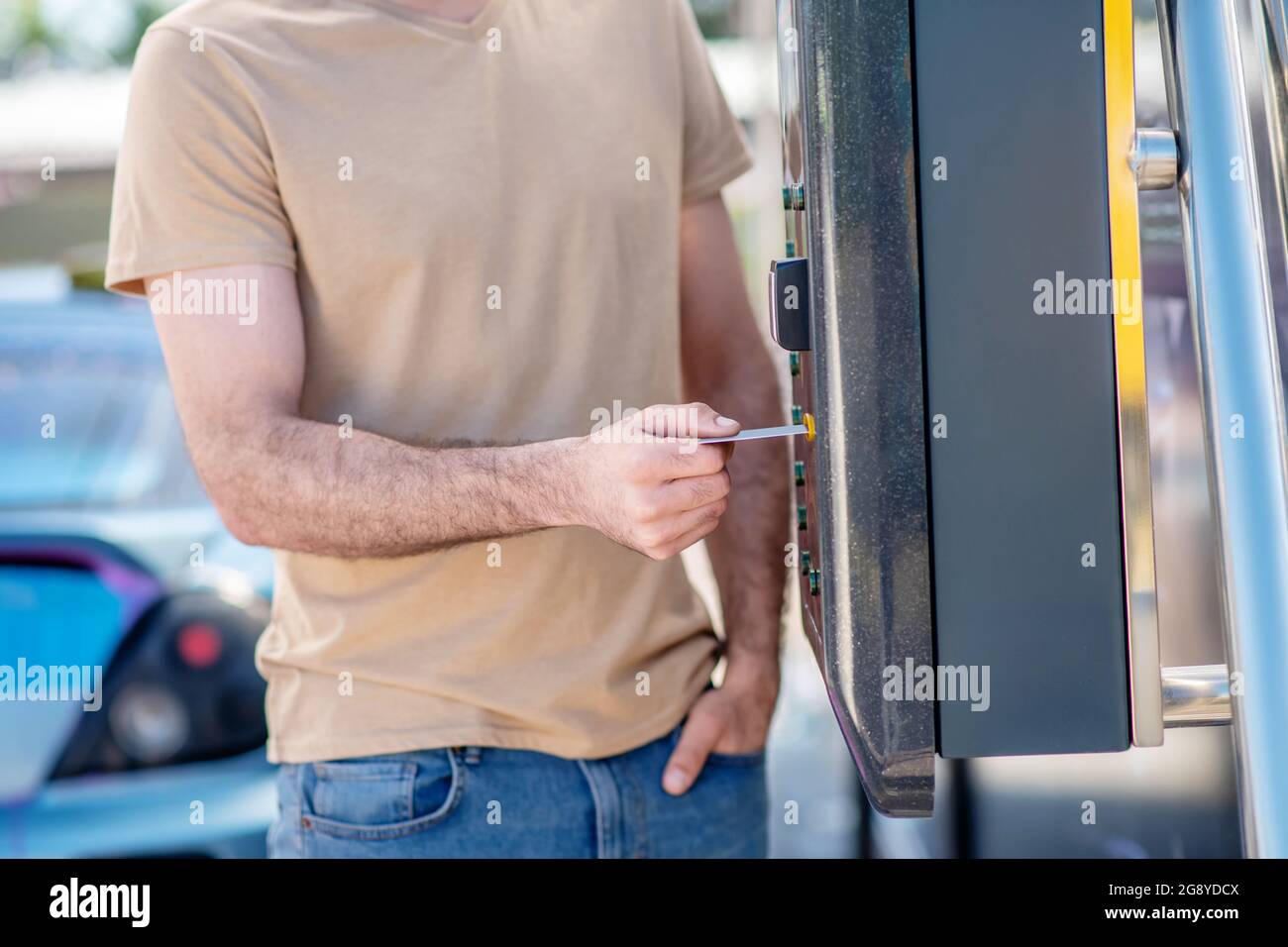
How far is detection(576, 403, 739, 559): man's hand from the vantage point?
3.79 ft

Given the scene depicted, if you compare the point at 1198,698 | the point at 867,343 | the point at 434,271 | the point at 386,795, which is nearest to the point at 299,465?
the point at 434,271

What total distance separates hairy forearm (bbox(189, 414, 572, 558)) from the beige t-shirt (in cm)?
11

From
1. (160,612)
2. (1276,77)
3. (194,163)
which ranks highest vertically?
(194,163)

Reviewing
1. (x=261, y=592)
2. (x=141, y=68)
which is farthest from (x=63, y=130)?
(x=141, y=68)

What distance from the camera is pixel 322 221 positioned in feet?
5.19

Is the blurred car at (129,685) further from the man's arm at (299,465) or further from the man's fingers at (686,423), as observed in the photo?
the man's fingers at (686,423)

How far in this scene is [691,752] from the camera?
1.73 meters

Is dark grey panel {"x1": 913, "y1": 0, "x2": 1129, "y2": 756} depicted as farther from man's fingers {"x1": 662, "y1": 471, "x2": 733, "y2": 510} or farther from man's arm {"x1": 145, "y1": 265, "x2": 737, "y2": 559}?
man's arm {"x1": 145, "y1": 265, "x2": 737, "y2": 559}

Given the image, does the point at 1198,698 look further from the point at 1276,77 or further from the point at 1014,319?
the point at 1276,77

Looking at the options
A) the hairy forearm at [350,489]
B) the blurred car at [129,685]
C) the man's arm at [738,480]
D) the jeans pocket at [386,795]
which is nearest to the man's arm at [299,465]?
the hairy forearm at [350,489]

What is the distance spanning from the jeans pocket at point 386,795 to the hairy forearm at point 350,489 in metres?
0.25

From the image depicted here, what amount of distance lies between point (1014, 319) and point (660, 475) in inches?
13.2

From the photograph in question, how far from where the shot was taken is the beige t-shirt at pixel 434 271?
156 centimetres

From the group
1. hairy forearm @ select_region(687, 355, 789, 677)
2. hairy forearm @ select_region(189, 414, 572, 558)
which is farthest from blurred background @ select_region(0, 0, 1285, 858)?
hairy forearm @ select_region(189, 414, 572, 558)
